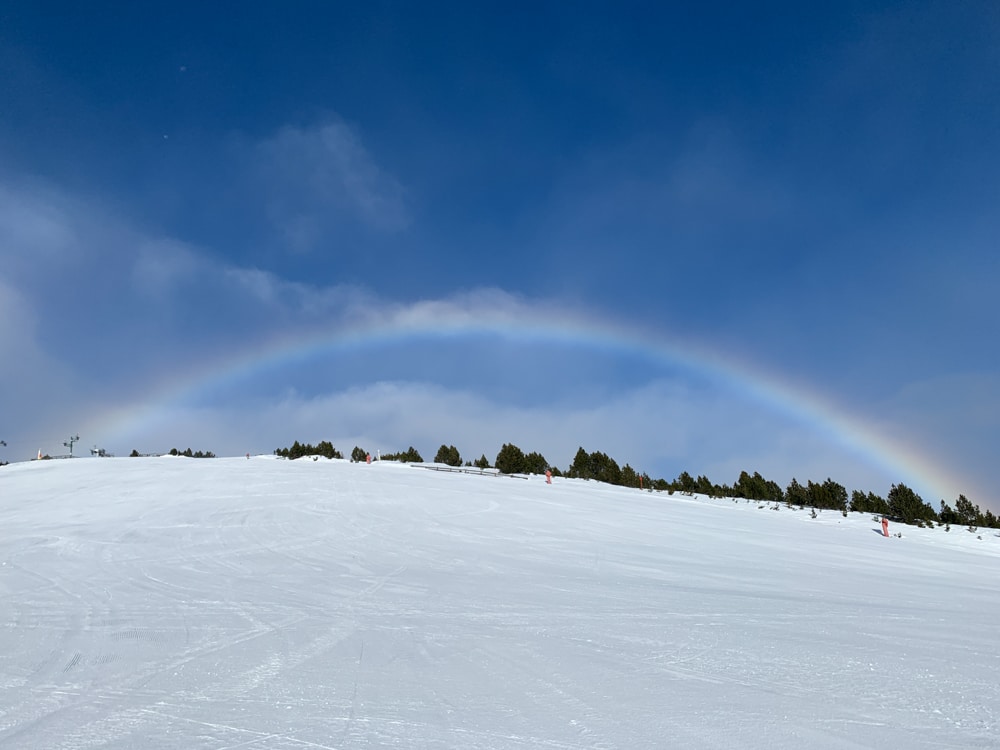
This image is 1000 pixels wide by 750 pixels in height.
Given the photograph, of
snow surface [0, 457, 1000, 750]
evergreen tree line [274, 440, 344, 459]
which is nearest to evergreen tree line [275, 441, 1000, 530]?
evergreen tree line [274, 440, 344, 459]

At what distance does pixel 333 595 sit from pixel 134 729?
4.15 meters

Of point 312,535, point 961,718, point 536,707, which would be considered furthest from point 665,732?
point 312,535

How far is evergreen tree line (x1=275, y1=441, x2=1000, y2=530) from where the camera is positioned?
119ft

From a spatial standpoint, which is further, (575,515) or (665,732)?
(575,515)

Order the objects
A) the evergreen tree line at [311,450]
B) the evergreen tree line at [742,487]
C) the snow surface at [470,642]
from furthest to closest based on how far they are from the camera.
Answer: the evergreen tree line at [311,450] → the evergreen tree line at [742,487] → the snow surface at [470,642]

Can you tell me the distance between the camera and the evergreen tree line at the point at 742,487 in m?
36.2

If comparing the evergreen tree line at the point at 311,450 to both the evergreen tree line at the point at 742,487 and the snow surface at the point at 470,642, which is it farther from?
the snow surface at the point at 470,642

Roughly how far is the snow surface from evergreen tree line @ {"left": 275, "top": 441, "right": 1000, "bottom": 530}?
96.3 ft

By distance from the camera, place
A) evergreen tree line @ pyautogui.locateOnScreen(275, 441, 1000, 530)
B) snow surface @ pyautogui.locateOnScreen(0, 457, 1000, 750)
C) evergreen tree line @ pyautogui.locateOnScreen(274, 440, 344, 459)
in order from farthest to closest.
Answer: evergreen tree line @ pyautogui.locateOnScreen(274, 440, 344, 459), evergreen tree line @ pyautogui.locateOnScreen(275, 441, 1000, 530), snow surface @ pyautogui.locateOnScreen(0, 457, 1000, 750)

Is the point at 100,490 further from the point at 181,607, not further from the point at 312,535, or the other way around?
the point at 181,607

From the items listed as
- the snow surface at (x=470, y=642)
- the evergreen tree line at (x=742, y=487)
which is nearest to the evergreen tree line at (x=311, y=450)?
the evergreen tree line at (x=742, y=487)

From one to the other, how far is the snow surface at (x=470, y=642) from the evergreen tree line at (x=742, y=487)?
96.3 ft

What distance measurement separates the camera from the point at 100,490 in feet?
66.5

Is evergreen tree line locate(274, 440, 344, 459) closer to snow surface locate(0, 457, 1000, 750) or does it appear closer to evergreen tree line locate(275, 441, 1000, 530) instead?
evergreen tree line locate(275, 441, 1000, 530)
